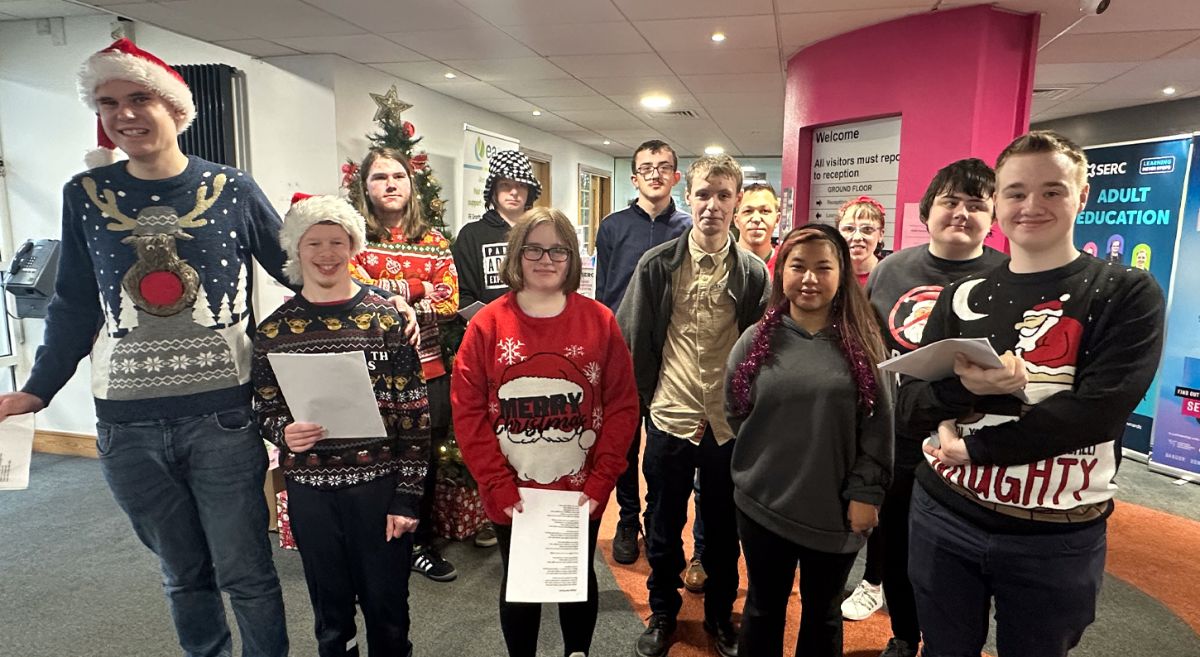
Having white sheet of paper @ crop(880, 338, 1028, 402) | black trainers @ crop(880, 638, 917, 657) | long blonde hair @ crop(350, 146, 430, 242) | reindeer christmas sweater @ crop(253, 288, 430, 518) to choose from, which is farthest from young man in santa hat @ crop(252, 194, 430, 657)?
black trainers @ crop(880, 638, 917, 657)

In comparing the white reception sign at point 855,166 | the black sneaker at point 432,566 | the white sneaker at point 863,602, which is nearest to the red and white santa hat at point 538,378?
the black sneaker at point 432,566

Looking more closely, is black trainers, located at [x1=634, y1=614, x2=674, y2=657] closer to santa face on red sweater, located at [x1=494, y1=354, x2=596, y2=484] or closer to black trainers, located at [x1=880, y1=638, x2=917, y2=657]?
black trainers, located at [x1=880, y1=638, x2=917, y2=657]

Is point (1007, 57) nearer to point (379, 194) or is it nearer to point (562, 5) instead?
point (562, 5)

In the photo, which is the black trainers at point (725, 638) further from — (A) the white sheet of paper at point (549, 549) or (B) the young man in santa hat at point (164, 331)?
(B) the young man in santa hat at point (164, 331)

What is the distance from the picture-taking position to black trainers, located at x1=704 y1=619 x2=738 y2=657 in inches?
82.4

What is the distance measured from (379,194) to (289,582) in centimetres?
168

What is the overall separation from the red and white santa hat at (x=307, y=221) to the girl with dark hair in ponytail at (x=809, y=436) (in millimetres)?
1071

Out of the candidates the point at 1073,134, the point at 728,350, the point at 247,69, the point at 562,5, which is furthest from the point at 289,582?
the point at 1073,134

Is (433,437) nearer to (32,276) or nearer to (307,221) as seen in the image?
(307,221)

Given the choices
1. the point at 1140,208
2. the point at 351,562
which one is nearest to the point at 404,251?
the point at 351,562

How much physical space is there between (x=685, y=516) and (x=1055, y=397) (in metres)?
1.19

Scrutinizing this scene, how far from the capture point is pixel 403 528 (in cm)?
163

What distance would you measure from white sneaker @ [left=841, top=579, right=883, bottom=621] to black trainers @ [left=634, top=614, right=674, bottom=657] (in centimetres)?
75

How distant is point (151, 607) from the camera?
2465 mm
